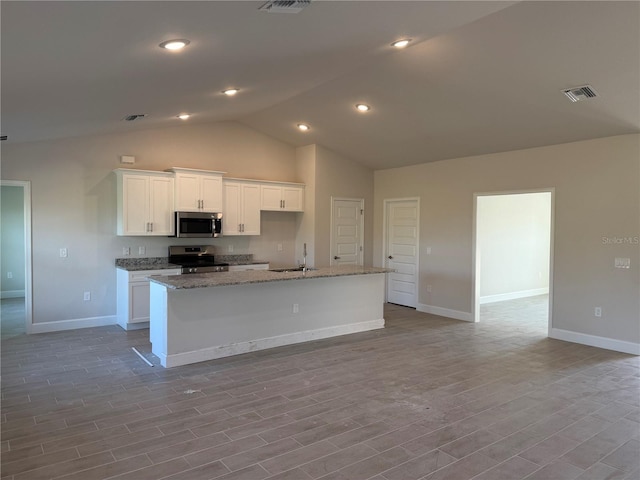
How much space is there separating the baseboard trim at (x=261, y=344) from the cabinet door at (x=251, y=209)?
2.41 metres

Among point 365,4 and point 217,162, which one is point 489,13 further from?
point 217,162

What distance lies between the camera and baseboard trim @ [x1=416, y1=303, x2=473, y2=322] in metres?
7.16

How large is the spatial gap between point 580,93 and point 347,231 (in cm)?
469

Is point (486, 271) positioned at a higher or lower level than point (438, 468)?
higher

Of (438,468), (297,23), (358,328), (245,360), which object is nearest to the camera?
(438,468)

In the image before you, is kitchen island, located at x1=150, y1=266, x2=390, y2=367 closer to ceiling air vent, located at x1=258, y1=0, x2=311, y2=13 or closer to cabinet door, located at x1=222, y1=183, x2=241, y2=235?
cabinet door, located at x1=222, y1=183, x2=241, y2=235

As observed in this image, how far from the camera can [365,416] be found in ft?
11.6

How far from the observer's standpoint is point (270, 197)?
25.3ft

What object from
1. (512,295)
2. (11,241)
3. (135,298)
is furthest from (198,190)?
(512,295)

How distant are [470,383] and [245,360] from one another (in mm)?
2411

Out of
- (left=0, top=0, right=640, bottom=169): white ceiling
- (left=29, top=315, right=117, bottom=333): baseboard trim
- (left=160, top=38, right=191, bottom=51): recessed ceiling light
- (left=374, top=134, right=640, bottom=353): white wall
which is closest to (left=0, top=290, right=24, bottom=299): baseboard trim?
(left=29, top=315, right=117, bottom=333): baseboard trim

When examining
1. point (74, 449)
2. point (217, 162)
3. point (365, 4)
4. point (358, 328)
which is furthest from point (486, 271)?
point (74, 449)

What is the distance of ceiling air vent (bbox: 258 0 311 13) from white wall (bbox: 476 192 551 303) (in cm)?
660

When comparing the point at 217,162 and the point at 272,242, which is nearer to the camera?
the point at 217,162
